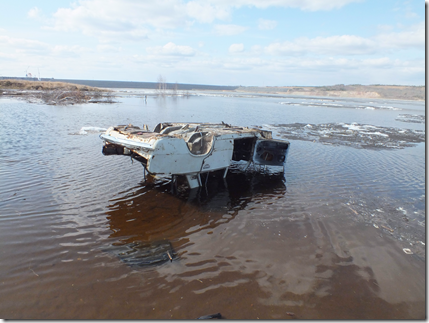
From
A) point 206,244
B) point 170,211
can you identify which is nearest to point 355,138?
point 170,211

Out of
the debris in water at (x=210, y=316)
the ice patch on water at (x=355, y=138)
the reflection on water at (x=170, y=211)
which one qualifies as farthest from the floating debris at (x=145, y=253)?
the ice patch on water at (x=355, y=138)

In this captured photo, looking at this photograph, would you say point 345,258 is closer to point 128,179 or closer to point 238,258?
point 238,258

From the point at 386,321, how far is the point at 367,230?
2961 millimetres

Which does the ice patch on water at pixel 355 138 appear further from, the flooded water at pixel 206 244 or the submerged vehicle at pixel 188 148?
the submerged vehicle at pixel 188 148

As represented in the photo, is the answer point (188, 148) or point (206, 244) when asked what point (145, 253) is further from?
point (188, 148)

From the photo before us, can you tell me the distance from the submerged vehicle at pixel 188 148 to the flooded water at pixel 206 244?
0.90 m

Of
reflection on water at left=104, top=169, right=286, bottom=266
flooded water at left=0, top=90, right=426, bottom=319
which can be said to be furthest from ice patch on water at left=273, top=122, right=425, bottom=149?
reflection on water at left=104, top=169, right=286, bottom=266

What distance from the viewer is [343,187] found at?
371 inches

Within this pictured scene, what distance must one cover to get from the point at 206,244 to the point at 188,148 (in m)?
3.06

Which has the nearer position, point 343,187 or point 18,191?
point 18,191

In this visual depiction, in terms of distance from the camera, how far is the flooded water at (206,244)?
164 inches

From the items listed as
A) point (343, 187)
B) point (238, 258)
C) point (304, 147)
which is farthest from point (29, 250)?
point (304, 147)

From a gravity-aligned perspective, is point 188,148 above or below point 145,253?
above

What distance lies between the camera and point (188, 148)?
7.67m
